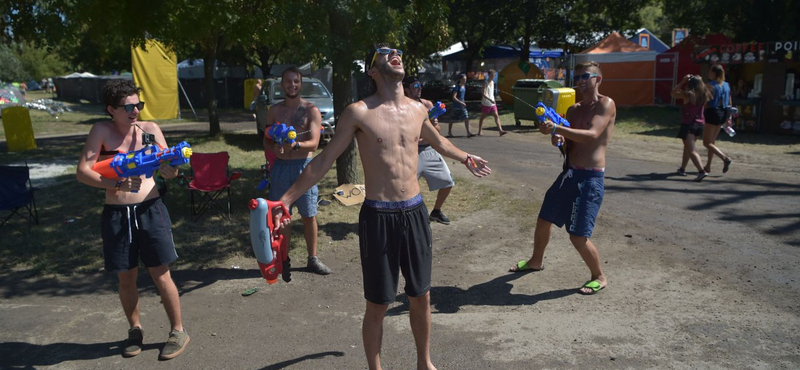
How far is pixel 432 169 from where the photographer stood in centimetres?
693

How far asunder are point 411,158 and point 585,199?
78.8 inches

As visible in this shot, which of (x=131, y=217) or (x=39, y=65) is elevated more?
(x=39, y=65)

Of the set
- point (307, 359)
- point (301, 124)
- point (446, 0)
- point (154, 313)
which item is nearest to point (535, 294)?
point (307, 359)

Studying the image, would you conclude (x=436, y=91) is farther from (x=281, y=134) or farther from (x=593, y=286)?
(x=593, y=286)

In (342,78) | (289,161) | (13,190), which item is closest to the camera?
(289,161)

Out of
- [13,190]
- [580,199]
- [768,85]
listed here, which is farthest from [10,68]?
[580,199]

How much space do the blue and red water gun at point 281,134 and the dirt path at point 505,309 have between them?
130 cm

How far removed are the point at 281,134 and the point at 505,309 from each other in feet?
7.74

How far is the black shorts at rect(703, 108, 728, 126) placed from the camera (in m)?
9.52

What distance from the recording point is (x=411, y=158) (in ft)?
11.4

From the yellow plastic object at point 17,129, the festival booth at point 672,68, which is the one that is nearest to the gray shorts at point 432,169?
the yellow plastic object at point 17,129

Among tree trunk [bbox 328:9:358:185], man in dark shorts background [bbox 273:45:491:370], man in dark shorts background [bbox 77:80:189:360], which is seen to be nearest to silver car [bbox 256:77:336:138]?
tree trunk [bbox 328:9:358:185]

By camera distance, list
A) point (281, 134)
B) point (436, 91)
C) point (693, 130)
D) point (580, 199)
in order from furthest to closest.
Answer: point (436, 91), point (693, 130), point (281, 134), point (580, 199)

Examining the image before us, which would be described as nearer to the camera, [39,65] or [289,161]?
[289,161]
